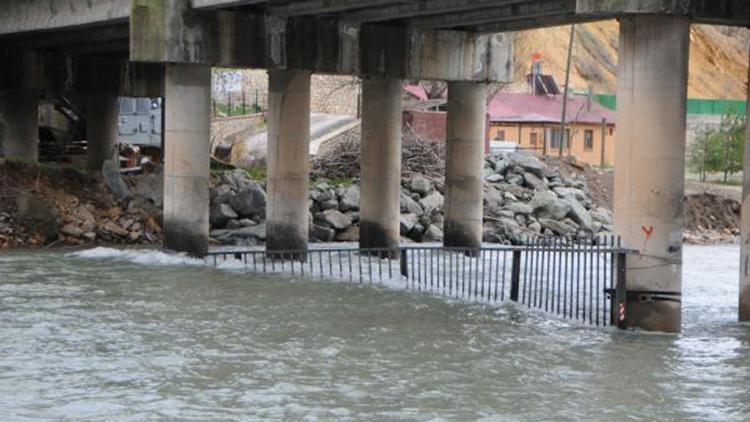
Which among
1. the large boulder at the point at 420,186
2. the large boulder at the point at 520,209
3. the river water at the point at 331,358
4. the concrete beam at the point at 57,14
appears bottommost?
the river water at the point at 331,358

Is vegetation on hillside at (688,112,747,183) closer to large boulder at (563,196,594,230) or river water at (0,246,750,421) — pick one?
large boulder at (563,196,594,230)

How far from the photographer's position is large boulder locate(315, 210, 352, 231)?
38344 millimetres

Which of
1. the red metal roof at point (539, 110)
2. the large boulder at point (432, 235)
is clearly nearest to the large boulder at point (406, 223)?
the large boulder at point (432, 235)

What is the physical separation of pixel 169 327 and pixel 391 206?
14438mm

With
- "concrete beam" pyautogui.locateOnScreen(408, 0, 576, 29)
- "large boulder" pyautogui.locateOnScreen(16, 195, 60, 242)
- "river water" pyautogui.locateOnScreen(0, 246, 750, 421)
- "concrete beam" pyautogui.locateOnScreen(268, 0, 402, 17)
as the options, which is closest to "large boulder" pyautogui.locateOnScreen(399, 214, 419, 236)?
"concrete beam" pyautogui.locateOnScreen(408, 0, 576, 29)

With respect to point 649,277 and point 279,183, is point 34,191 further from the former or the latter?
point 649,277

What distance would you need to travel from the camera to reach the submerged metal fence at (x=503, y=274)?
69.5 ft

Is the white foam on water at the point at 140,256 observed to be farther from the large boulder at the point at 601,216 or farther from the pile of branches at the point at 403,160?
the large boulder at the point at 601,216

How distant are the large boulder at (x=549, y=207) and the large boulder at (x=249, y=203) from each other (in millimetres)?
10260

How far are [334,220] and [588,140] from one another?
119 ft

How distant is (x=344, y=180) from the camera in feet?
147

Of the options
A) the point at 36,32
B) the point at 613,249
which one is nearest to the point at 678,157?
the point at 613,249

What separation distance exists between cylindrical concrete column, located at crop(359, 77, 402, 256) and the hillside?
61.1 meters

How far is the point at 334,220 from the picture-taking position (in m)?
38.4
